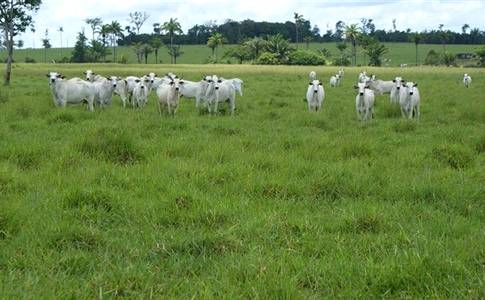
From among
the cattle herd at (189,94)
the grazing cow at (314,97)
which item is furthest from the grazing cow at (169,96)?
the grazing cow at (314,97)

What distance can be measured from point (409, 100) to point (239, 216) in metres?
13.0

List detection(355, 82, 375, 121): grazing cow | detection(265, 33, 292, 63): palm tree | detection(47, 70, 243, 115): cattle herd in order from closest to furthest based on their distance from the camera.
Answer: detection(355, 82, 375, 121): grazing cow, detection(47, 70, 243, 115): cattle herd, detection(265, 33, 292, 63): palm tree

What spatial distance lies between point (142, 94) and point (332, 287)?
57.8ft

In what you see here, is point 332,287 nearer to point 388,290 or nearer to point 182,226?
point 388,290

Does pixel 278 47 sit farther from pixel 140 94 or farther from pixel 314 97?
pixel 314 97

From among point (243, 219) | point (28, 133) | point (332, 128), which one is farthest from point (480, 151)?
point (28, 133)

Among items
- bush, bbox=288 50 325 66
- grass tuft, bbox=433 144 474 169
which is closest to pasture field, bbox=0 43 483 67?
bush, bbox=288 50 325 66

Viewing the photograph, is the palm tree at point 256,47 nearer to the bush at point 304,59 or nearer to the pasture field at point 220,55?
the pasture field at point 220,55

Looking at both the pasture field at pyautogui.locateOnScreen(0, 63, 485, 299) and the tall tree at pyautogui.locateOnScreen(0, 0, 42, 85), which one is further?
the tall tree at pyautogui.locateOnScreen(0, 0, 42, 85)

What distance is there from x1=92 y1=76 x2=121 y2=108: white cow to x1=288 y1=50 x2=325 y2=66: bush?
3269 inches

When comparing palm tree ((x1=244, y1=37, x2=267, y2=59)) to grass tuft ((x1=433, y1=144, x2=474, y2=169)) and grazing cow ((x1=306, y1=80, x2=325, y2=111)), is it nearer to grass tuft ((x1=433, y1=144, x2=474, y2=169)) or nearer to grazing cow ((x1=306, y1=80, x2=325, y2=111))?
grazing cow ((x1=306, y1=80, x2=325, y2=111))

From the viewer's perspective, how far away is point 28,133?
13.1 metres

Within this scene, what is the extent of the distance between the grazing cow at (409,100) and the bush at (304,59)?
84586 mm

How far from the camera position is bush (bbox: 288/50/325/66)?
337 feet
